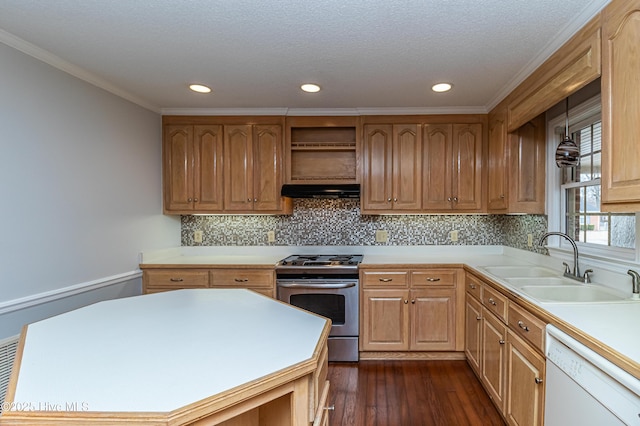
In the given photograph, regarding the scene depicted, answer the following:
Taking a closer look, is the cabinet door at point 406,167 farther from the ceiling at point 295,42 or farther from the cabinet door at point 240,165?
the cabinet door at point 240,165

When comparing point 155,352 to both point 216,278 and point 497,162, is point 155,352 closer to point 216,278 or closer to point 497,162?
point 216,278

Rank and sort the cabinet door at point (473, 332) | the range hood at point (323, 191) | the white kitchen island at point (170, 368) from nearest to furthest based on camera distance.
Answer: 1. the white kitchen island at point (170, 368)
2. the cabinet door at point (473, 332)
3. the range hood at point (323, 191)

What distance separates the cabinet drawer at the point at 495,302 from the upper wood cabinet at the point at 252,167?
191 centimetres

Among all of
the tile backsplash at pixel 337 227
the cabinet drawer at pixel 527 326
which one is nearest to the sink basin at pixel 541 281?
the cabinet drawer at pixel 527 326

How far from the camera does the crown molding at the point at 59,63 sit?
178cm

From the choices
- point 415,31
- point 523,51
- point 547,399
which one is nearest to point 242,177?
point 415,31

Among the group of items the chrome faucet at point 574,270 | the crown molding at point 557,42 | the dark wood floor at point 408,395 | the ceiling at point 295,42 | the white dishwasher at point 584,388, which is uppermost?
the ceiling at point 295,42

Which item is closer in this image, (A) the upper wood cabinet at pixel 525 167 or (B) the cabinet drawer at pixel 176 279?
(A) the upper wood cabinet at pixel 525 167

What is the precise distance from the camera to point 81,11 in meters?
1.57

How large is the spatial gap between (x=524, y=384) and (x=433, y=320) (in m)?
1.18

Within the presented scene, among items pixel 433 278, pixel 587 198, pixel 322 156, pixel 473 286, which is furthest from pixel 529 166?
pixel 322 156

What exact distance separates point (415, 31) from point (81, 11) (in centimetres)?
170

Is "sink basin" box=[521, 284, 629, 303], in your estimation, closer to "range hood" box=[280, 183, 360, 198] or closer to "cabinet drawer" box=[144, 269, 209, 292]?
"range hood" box=[280, 183, 360, 198]

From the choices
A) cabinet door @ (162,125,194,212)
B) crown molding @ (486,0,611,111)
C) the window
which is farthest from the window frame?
cabinet door @ (162,125,194,212)
